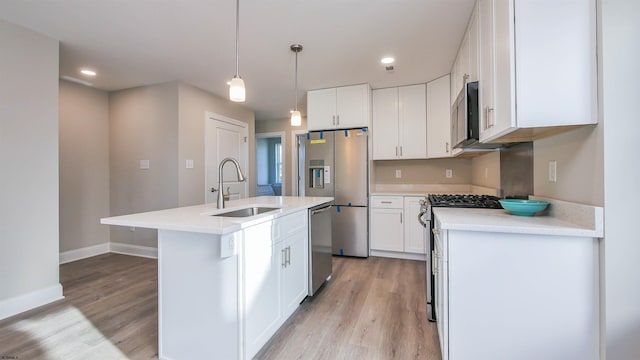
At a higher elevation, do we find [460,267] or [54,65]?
[54,65]

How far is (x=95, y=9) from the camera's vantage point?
212cm

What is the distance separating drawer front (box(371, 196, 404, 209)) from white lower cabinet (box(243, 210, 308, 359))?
1.72 metres

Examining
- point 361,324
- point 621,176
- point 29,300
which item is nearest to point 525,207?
point 621,176

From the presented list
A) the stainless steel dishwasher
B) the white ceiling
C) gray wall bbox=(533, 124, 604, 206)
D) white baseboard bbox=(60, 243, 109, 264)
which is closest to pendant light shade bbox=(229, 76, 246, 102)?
the white ceiling

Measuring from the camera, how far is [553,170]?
63.5 inches

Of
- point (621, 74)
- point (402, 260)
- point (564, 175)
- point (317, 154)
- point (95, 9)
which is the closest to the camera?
point (621, 74)

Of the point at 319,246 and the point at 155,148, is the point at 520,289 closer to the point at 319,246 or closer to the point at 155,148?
the point at 319,246

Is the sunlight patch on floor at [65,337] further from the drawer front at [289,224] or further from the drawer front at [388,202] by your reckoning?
the drawer front at [388,202]

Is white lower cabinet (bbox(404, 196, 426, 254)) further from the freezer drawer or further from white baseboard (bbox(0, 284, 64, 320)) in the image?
white baseboard (bbox(0, 284, 64, 320))

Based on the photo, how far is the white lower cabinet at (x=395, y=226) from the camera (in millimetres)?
3662

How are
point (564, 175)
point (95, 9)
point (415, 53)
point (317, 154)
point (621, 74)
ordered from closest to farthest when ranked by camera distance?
1. point (621, 74)
2. point (564, 175)
3. point (95, 9)
4. point (415, 53)
5. point (317, 154)

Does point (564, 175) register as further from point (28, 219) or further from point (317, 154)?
point (28, 219)

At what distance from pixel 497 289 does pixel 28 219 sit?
11.7 ft

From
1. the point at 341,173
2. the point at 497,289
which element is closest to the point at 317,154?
the point at 341,173
